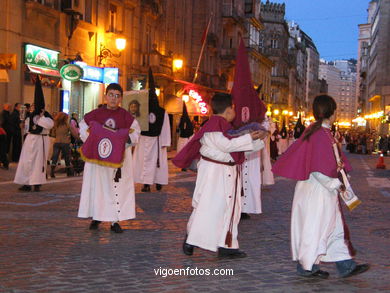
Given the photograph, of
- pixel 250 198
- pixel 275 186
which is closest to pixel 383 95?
pixel 275 186

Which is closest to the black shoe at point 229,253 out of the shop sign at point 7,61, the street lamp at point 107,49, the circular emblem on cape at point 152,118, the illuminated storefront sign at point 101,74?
the circular emblem on cape at point 152,118

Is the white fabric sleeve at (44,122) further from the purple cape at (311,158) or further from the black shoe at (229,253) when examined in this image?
the purple cape at (311,158)

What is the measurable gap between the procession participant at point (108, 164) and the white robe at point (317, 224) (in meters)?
3.14

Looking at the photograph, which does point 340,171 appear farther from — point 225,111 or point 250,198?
point 250,198

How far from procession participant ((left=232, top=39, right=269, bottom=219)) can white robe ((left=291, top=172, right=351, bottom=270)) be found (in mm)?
1405

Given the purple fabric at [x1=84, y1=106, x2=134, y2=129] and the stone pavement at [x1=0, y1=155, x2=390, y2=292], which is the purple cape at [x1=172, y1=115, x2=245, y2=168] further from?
the purple fabric at [x1=84, y1=106, x2=134, y2=129]

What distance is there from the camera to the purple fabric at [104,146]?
862 cm

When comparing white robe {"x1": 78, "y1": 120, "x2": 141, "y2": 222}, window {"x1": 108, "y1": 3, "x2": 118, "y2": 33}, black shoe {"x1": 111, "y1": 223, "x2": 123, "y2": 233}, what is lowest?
black shoe {"x1": 111, "y1": 223, "x2": 123, "y2": 233}

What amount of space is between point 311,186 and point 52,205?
20.9ft

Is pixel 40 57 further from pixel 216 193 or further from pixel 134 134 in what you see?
pixel 216 193

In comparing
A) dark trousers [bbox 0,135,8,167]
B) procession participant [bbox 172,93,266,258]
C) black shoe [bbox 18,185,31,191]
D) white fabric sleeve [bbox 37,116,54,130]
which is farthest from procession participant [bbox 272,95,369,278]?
dark trousers [bbox 0,135,8,167]

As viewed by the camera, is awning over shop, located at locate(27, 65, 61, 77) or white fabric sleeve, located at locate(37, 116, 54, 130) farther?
awning over shop, located at locate(27, 65, 61, 77)

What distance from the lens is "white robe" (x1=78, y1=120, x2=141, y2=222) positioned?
870 centimetres

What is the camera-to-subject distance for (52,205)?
11.4m
